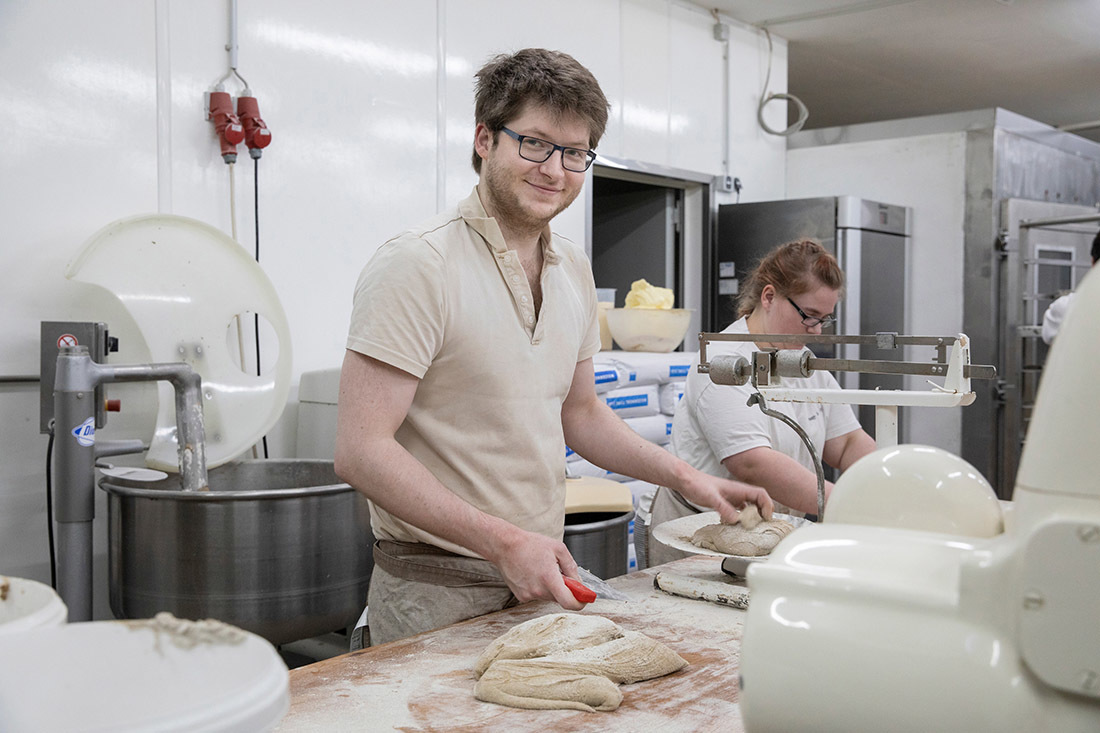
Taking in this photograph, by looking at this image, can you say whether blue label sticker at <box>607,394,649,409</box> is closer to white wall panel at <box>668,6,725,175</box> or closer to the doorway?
the doorway

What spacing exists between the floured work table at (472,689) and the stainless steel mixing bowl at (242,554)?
29.7 inches

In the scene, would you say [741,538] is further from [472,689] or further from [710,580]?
[472,689]

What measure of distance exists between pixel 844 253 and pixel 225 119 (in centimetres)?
312

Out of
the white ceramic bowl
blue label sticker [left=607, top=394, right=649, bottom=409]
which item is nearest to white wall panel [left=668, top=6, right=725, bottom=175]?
the white ceramic bowl

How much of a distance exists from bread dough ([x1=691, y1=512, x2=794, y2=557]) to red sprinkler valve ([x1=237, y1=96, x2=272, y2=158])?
6.15 feet

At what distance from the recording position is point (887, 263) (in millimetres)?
5152

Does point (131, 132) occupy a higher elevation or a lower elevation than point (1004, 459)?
higher

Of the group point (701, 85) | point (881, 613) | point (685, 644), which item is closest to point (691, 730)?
point (685, 644)

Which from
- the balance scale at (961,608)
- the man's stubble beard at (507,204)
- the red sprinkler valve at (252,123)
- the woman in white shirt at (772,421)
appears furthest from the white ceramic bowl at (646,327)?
the balance scale at (961,608)

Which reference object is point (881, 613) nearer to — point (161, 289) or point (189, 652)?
point (189, 652)

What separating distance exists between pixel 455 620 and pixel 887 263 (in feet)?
13.6

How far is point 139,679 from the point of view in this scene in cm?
51

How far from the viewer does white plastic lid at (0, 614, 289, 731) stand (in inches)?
18.9

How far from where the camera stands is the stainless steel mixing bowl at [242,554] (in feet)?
6.97
